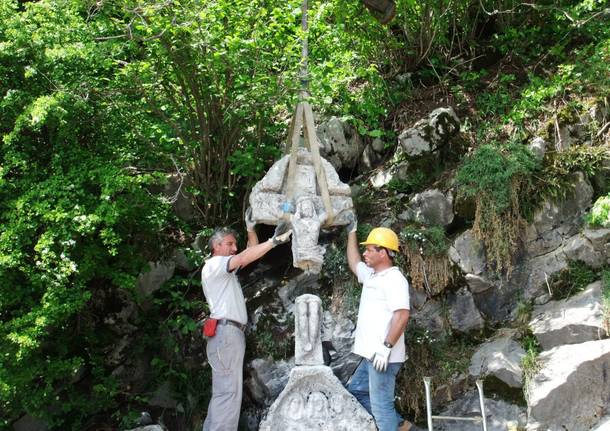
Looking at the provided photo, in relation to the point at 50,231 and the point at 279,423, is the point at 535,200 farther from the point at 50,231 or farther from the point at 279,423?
the point at 50,231

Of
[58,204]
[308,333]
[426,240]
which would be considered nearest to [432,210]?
[426,240]

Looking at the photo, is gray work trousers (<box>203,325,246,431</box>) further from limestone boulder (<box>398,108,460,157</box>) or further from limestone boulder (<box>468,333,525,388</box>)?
limestone boulder (<box>398,108,460,157</box>)

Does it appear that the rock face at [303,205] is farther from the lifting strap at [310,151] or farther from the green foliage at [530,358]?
the green foliage at [530,358]

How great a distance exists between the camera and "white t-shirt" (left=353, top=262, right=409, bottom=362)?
4.47 m

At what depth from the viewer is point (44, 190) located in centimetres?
509

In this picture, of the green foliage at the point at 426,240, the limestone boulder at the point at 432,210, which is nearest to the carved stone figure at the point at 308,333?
the green foliage at the point at 426,240

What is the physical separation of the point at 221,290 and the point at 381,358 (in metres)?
1.37

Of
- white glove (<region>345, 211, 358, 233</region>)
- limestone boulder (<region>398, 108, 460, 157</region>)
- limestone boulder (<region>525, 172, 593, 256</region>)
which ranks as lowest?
white glove (<region>345, 211, 358, 233</region>)

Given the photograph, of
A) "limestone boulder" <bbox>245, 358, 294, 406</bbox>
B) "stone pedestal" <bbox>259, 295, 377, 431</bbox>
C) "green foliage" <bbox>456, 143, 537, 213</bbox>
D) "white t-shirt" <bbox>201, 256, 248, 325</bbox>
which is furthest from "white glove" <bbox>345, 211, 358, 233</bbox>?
"green foliage" <bbox>456, 143, 537, 213</bbox>

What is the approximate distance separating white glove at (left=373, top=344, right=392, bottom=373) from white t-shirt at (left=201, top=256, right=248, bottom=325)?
116cm

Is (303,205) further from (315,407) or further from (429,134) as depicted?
(429,134)

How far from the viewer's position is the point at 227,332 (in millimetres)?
4844

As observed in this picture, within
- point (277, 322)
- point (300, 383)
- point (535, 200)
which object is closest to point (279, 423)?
point (300, 383)

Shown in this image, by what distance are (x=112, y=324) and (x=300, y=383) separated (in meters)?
2.83
